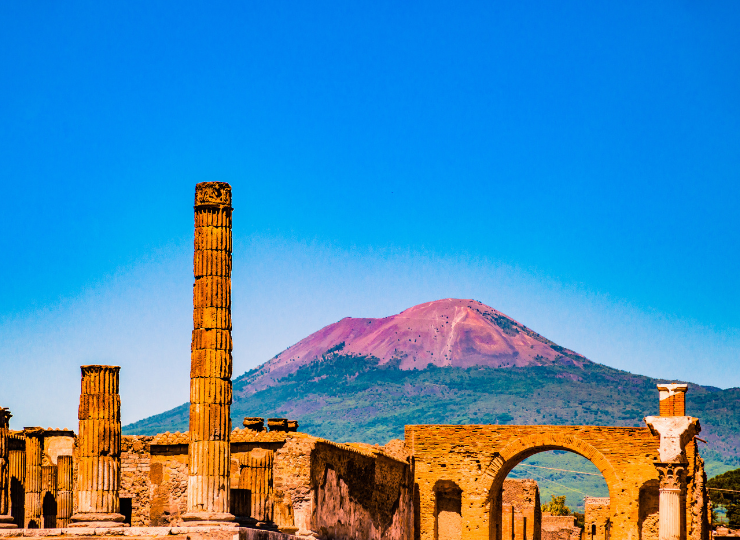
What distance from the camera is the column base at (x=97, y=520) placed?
23.1 m

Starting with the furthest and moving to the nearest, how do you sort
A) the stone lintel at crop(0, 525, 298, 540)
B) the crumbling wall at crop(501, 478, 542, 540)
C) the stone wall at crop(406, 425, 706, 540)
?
the crumbling wall at crop(501, 478, 542, 540) → the stone wall at crop(406, 425, 706, 540) → the stone lintel at crop(0, 525, 298, 540)

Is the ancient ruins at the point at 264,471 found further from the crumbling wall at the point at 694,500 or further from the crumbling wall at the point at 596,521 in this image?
the crumbling wall at the point at 596,521

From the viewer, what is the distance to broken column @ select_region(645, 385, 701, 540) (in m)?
26.1

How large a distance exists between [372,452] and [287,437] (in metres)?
5.20

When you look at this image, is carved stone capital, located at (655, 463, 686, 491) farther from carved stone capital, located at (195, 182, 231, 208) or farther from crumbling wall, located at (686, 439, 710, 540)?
carved stone capital, located at (195, 182, 231, 208)

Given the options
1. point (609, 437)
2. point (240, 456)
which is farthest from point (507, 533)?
point (240, 456)

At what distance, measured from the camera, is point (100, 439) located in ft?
80.3

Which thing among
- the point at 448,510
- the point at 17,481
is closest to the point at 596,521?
the point at 448,510

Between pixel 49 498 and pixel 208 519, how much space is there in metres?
8.33

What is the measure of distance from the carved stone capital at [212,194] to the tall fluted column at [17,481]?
7.14 m

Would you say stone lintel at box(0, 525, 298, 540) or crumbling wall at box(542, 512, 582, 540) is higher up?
stone lintel at box(0, 525, 298, 540)

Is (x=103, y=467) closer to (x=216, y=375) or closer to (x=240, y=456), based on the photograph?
(x=216, y=375)

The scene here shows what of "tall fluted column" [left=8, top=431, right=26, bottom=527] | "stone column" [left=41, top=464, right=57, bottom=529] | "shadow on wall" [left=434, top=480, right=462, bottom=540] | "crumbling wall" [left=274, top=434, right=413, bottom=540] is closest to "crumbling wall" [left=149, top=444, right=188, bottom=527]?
"stone column" [left=41, top=464, right=57, bottom=529]

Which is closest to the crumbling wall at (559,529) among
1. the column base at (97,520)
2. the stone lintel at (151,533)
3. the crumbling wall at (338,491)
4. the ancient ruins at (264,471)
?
the ancient ruins at (264,471)
